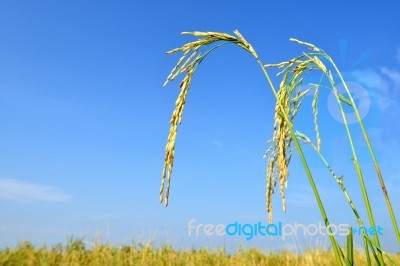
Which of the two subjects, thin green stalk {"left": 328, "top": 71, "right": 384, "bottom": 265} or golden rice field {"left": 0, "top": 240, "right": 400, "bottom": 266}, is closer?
thin green stalk {"left": 328, "top": 71, "right": 384, "bottom": 265}

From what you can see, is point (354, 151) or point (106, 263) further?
point (106, 263)

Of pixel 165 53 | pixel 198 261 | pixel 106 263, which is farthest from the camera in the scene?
pixel 198 261

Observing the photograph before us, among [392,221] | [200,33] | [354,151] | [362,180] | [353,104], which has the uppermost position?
[200,33]

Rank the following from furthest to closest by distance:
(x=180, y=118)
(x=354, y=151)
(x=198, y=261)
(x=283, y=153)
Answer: (x=198, y=261)
(x=354, y=151)
(x=283, y=153)
(x=180, y=118)

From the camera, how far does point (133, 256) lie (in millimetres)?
5531

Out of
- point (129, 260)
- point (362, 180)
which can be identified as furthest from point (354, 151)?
point (129, 260)

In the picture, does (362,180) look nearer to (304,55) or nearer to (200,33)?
(304,55)

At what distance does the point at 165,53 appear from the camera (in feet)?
7.52

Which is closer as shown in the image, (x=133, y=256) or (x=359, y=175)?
(x=359, y=175)

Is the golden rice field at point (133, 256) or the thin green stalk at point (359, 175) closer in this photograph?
the thin green stalk at point (359, 175)

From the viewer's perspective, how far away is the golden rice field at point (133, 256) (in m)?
5.10

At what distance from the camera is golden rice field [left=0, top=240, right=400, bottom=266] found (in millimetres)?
5098

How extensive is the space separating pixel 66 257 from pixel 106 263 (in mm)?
623

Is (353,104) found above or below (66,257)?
above
